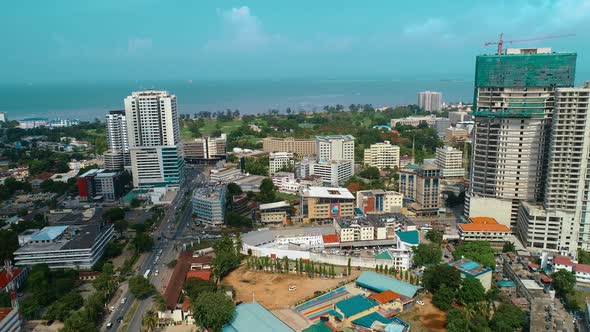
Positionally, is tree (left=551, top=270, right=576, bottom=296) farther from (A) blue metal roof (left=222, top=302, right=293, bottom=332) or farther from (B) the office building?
(B) the office building

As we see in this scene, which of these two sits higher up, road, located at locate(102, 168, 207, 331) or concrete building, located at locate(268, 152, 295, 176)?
concrete building, located at locate(268, 152, 295, 176)

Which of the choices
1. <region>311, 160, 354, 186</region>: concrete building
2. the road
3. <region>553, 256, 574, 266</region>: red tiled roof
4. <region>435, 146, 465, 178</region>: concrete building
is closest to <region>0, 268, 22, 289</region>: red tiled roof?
the road

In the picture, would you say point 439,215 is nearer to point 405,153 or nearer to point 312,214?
point 312,214

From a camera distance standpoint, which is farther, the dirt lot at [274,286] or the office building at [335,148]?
the office building at [335,148]

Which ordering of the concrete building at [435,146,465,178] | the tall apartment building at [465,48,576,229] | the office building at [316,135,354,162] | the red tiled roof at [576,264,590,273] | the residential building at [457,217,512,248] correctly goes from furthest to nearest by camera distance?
the office building at [316,135,354,162]
the concrete building at [435,146,465,178]
the residential building at [457,217,512,248]
the tall apartment building at [465,48,576,229]
the red tiled roof at [576,264,590,273]

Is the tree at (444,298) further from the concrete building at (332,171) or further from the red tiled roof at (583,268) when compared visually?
the concrete building at (332,171)

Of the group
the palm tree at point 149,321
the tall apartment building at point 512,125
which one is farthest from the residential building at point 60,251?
the tall apartment building at point 512,125

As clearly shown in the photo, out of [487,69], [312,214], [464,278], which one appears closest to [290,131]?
[312,214]
